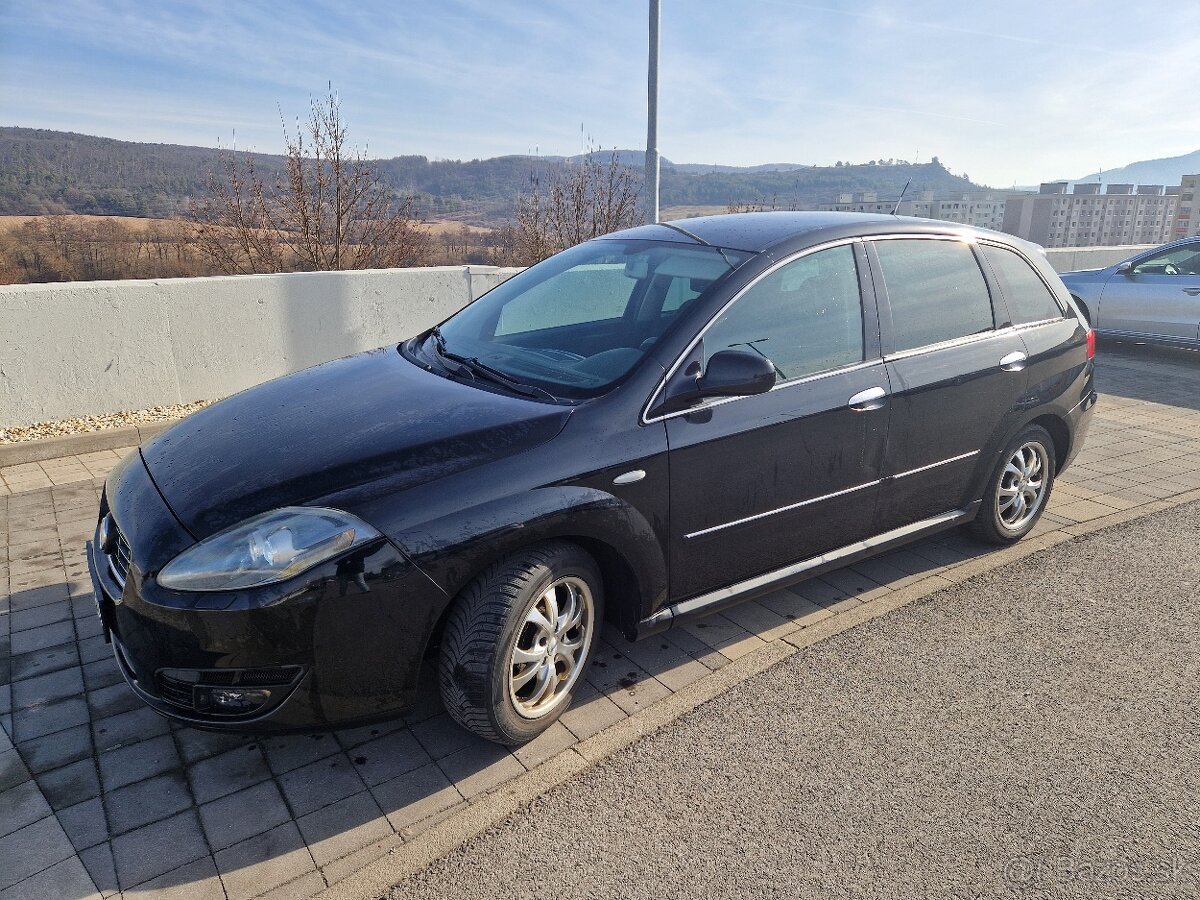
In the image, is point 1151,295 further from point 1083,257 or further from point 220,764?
point 220,764

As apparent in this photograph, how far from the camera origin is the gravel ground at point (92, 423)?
626cm

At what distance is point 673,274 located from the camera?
11.8 feet

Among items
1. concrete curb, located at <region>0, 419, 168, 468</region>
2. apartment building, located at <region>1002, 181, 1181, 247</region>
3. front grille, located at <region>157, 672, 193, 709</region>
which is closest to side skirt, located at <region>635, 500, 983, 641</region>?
front grille, located at <region>157, 672, 193, 709</region>

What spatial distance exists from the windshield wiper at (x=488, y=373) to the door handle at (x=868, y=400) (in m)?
1.33

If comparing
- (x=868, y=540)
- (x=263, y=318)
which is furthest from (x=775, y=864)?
(x=263, y=318)

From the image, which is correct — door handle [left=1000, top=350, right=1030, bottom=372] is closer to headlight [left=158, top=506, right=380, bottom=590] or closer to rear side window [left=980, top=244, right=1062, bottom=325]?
rear side window [left=980, top=244, right=1062, bottom=325]

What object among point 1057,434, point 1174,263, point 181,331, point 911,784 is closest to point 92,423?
point 181,331

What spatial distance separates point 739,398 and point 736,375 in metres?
0.23

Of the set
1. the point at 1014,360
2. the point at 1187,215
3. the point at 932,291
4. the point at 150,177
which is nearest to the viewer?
the point at 932,291

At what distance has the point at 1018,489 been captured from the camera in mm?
4508

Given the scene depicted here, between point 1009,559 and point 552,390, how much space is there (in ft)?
9.22

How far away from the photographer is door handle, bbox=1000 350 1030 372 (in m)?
4.17

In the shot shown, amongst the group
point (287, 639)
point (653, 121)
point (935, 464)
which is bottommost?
point (287, 639)

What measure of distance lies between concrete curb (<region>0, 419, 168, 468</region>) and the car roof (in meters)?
4.29
